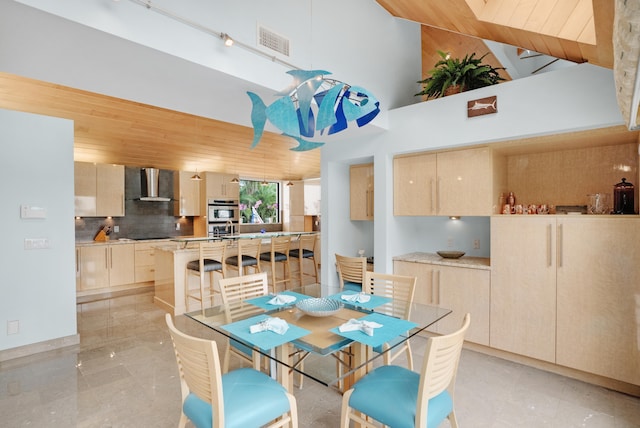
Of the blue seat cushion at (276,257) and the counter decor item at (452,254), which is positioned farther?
the blue seat cushion at (276,257)

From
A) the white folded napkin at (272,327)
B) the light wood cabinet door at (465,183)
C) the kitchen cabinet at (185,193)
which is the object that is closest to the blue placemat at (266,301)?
the white folded napkin at (272,327)

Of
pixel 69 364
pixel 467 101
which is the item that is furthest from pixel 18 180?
pixel 467 101

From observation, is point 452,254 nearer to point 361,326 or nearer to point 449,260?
point 449,260

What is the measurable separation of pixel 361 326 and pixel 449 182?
227cm

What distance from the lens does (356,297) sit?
2.56 meters

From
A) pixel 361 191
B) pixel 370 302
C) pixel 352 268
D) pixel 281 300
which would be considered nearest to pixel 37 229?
pixel 281 300

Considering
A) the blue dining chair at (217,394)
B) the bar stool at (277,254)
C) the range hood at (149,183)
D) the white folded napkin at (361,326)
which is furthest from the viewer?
the range hood at (149,183)

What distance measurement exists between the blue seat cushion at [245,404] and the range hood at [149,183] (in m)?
5.57

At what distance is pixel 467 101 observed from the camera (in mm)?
3309

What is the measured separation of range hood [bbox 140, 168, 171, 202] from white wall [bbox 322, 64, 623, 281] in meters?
3.80

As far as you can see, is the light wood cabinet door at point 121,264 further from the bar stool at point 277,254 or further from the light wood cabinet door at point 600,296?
the light wood cabinet door at point 600,296

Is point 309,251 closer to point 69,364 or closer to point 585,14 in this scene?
point 69,364

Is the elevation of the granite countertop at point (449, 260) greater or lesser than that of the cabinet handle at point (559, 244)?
lesser

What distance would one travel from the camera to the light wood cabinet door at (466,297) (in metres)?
3.29
